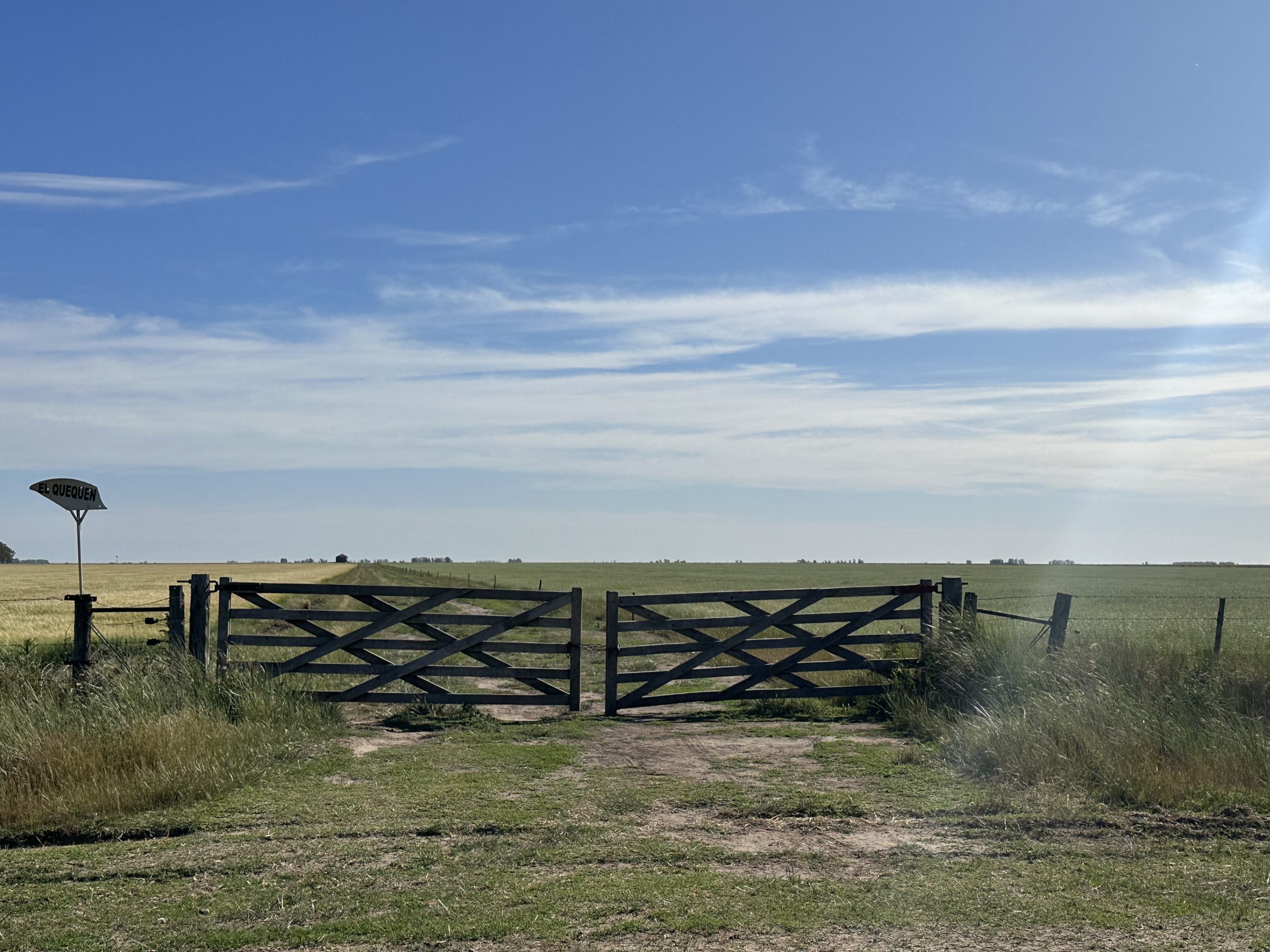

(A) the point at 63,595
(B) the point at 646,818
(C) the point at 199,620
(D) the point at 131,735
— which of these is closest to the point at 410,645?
(C) the point at 199,620

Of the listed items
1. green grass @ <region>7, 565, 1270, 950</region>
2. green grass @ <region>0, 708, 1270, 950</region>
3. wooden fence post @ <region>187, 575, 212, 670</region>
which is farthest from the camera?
wooden fence post @ <region>187, 575, 212, 670</region>

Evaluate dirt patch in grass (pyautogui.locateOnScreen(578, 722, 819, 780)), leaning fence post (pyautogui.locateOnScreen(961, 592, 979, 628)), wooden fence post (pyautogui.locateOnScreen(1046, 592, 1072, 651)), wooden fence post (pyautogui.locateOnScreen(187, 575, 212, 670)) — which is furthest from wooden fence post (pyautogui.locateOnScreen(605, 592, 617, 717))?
wooden fence post (pyautogui.locateOnScreen(1046, 592, 1072, 651))

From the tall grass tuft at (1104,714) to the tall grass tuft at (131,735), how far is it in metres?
6.57

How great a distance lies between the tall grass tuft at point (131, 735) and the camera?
25.1 ft

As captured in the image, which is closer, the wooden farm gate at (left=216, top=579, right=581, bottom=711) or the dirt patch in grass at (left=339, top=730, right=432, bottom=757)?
the dirt patch in grass at (left=339, top=730, right=432, bottom=757)

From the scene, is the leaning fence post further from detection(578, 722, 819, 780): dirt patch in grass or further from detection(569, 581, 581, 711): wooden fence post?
detection(569, 581, 581, 711): wooden fence post

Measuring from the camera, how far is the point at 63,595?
46.2 metres

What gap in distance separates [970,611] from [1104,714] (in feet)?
13.8

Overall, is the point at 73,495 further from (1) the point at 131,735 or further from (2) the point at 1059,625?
(2) the point at 1059,625

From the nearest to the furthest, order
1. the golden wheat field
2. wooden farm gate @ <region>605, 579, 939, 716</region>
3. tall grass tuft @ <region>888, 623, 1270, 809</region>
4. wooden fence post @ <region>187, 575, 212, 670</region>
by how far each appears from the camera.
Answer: tall grass tuft @ <region>888, 623, 1270, 809</region>, wooden fence post @ <region>187, 575, 212, 670</region>, wooden farm gate @ <region>605, 579, 939, 716</region>, the golden wheat field

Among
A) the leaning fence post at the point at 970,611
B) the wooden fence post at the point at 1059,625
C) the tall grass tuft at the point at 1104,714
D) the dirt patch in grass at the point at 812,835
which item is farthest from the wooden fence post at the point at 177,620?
the wooden fence post at the point at 1059,625

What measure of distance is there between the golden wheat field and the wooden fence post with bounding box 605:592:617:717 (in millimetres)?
5616

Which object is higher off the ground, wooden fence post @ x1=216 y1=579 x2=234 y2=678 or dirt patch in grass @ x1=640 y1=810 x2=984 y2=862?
wooden fence post @ x1=216 y1=579 x2=234 y2=678

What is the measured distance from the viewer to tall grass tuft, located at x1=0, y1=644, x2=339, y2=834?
25.1 ft
